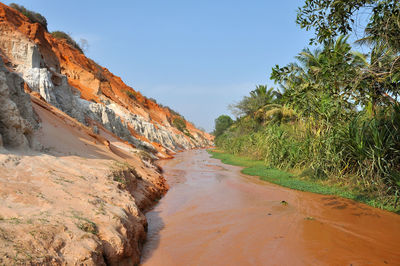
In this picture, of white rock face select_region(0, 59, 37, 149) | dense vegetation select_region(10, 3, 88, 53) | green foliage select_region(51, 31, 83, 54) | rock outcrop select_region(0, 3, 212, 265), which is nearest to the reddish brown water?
rock outcrop select_region(0, 3, 212, 265)

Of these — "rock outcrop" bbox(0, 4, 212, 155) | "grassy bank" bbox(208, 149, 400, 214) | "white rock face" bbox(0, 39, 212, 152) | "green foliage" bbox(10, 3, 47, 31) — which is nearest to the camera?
"grassy bank" bbox(208, 149, 400, 214)

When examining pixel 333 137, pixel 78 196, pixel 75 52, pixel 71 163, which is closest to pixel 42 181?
pixel 78 196

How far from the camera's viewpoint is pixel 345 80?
13.9 ft

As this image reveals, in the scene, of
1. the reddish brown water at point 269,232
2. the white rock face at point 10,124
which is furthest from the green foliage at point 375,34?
the white rock face at point 10,124

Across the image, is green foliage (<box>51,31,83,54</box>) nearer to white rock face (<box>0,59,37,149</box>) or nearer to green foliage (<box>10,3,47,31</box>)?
green foliage (<box>10,3,47,31</box>)

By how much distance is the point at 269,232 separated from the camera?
4531mm

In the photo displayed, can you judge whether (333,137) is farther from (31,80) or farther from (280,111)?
(280,111)

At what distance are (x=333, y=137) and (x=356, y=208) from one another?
223cm

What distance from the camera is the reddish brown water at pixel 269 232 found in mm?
3592

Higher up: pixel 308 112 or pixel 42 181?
pixel 308 112

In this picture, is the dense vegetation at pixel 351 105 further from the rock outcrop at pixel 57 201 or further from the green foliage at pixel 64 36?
the green foliage at pixel 64 36

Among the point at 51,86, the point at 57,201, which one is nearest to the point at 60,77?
the point at 51,86

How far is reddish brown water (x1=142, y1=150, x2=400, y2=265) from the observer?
359cm

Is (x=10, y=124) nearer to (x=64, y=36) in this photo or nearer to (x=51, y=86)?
(x=51, y=86)
